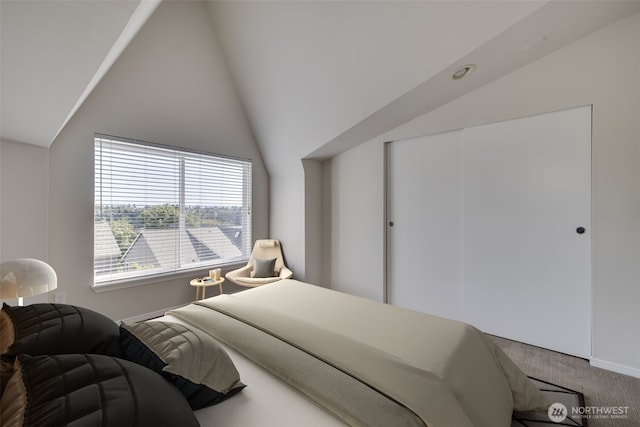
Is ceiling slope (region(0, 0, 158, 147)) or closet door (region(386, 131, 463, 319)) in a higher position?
ceiling slope (region(0, 0, 158, 147))

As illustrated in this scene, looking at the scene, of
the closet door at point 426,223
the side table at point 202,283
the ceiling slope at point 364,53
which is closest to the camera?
the ceiling slope at point 364,53

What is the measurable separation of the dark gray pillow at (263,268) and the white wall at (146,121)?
1.87 feet

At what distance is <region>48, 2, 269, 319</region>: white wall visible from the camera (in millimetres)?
2451

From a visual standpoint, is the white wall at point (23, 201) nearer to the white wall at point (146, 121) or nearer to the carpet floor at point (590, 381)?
the white wall at point (146, 121)

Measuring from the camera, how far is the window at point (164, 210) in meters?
2.67

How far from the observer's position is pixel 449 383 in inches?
42.4

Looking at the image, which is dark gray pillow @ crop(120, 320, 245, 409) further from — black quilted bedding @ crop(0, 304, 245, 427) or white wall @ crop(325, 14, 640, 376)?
white wall @ crop(325, 14, 640, 376)

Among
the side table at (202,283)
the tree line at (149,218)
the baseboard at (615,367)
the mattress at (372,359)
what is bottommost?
the baseboard at (615,367)

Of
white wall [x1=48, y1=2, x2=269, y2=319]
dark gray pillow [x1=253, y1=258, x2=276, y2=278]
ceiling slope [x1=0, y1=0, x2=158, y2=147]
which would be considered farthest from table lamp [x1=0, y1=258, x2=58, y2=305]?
dark gray pillow [x1=253, y1=258, x2=276, y2=278]

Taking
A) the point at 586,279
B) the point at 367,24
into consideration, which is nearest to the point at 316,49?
the point at 367,24

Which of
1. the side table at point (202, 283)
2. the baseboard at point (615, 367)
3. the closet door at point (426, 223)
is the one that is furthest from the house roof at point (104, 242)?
the baseboard at point (615, 367)

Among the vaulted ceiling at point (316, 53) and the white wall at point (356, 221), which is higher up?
the vaulted ceiling at point (316, 53)

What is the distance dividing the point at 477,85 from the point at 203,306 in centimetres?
298

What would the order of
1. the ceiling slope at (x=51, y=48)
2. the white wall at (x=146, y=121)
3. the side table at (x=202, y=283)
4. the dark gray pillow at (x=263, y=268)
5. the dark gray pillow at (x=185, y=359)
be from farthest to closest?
the dark gray pillow at (x=263, y=268)
the side table at (x=202, y=283)
the white wall at (x=146, y=121)
the ceiling slope at (x=51, y=48)
the dark gray pillow at (x=185, y=359)
